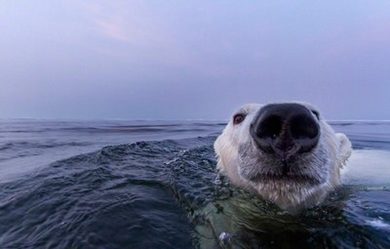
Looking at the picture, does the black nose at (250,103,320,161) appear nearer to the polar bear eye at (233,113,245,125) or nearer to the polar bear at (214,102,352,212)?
the polar bear at (214,102,352,212)

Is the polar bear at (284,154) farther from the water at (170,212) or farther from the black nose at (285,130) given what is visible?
the water at (170,212)

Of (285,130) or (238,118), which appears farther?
(238,118)

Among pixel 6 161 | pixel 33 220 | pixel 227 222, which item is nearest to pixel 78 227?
pixel 33 220

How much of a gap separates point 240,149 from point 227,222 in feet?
3.27

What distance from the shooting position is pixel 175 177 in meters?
6.00

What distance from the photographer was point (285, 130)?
111 inches

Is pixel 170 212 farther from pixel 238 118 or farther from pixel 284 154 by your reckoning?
pixel 284 154

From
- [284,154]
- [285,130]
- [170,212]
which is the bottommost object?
[170,212]

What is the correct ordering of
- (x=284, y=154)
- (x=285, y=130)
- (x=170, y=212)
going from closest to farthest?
(x=285, y=130) < (x=284, y=154) < (x=170, y=212)

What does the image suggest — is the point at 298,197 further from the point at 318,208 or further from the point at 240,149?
the point at 318,208

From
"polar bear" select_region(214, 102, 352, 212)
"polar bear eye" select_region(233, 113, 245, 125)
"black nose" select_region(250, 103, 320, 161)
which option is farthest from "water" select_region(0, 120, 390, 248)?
"black nose" select_region(250, 103, 320, 161)

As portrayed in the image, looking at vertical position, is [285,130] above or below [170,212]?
above

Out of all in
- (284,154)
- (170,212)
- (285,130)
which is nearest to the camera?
(285,130)

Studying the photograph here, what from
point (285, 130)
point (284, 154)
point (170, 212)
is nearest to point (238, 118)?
point (170, 212)
